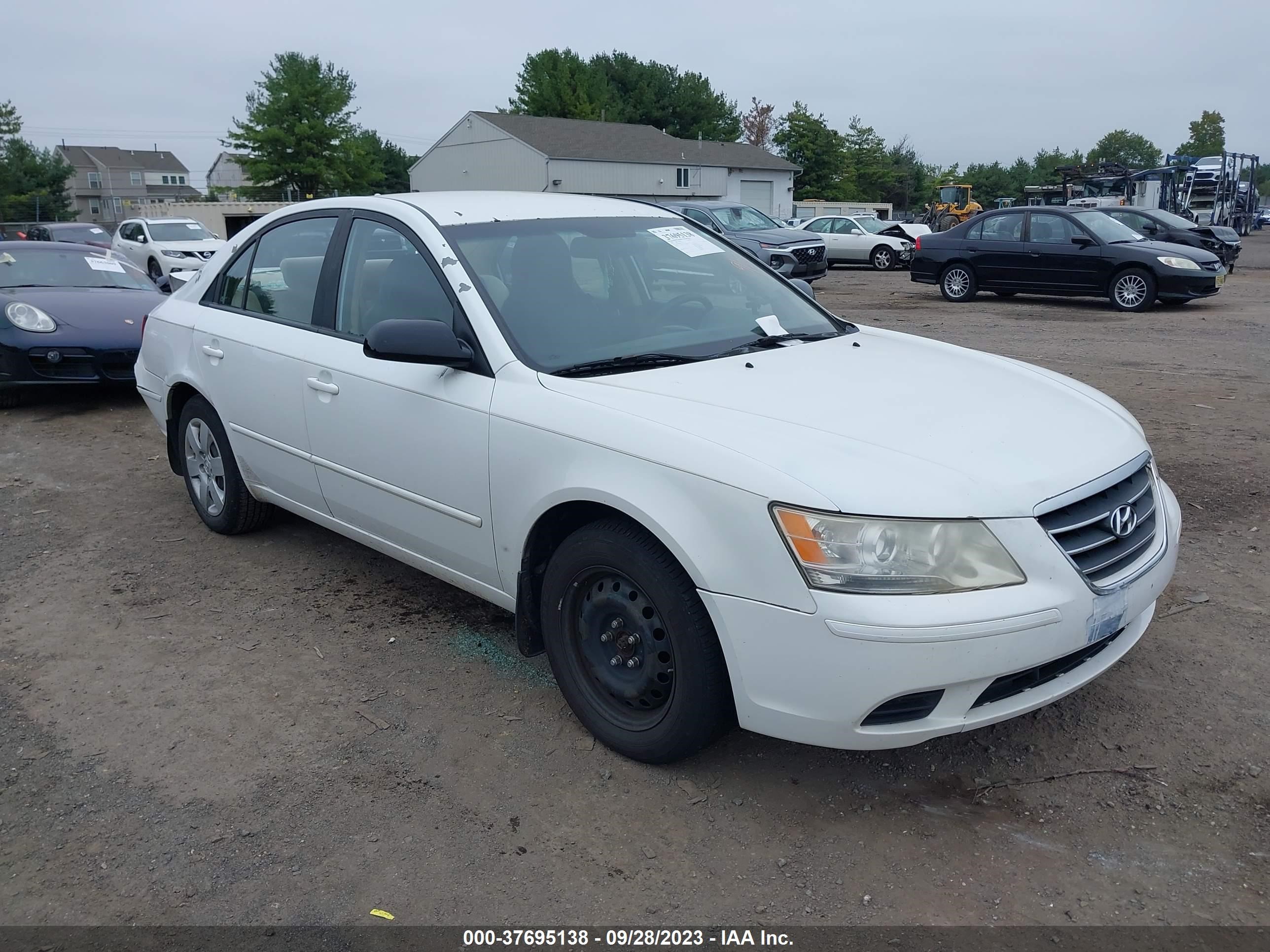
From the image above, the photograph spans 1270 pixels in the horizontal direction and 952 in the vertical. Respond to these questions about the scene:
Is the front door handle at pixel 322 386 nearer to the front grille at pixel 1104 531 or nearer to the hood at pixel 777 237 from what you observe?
the front grille at pixel 1104 531

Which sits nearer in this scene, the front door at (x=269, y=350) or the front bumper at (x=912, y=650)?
the front bumper at (x=912, y=650)

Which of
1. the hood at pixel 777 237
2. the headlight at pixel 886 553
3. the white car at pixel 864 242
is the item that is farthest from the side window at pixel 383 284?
the white car at pixel 864 242

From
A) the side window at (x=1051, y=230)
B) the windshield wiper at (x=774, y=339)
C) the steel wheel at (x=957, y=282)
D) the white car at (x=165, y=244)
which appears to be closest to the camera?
the windshield wiper at (x=774, y=339)

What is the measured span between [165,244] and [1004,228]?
15646 millimetres

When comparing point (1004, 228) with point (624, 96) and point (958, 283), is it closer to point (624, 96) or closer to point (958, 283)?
point (958, 283)

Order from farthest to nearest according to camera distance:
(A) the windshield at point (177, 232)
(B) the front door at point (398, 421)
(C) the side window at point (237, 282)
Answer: (A) the windshield at point (177, 232)
(C) the side window at point (237, 282)
(B) the front door at point (398, 421)

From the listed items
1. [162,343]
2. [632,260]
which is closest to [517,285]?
[632,260]

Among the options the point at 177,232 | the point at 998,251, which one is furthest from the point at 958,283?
the point at 177,232

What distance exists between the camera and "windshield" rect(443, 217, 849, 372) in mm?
3527

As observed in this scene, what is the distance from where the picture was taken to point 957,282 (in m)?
16.8

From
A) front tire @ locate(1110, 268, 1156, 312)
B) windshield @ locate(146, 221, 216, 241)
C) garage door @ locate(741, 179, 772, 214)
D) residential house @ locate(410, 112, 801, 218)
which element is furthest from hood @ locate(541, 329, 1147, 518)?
garage door @ locate(741, 179, 772, 214)

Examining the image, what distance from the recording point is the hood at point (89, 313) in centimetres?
828

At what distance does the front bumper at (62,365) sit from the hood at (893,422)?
257 inches

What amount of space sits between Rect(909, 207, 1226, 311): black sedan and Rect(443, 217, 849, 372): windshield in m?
12.1
